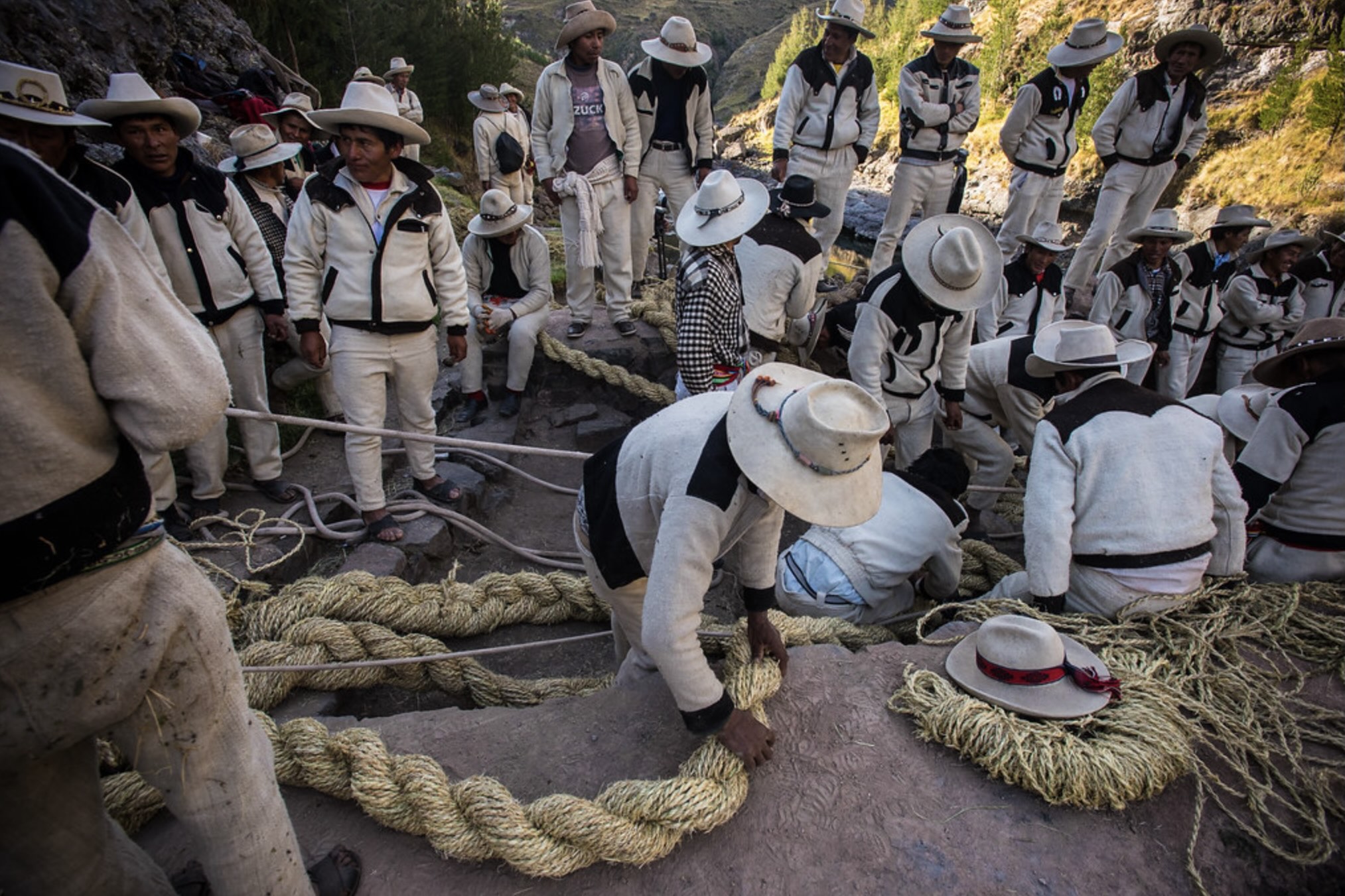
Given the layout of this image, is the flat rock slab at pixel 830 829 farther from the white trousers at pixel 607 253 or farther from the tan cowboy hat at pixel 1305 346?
the white trousers at pixel 607 253

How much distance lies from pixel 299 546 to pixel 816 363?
441 centimetres

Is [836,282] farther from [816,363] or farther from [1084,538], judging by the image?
[1084,538]

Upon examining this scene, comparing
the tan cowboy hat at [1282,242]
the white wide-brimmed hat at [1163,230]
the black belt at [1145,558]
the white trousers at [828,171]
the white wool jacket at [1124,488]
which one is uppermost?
the white trousers at [828,171]

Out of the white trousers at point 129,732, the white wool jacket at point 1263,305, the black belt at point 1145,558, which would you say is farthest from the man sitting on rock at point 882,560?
the white wool jacket at point 1263,305

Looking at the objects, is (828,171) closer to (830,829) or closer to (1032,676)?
(1032,676)

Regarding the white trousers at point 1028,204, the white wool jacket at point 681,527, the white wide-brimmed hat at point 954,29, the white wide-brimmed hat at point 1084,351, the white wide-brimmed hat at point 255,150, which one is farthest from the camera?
the white trousers at point 1028,204

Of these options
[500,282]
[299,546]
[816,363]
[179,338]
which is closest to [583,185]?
[500,282]

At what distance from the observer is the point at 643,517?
85.9 inches

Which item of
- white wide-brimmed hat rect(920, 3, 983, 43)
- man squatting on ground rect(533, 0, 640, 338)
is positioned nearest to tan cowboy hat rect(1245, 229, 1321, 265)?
white wide-brimmed hat rect(920, 3, 983, 43)

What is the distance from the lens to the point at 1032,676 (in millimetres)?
2260

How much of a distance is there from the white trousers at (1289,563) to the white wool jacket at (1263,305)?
13.1 ft

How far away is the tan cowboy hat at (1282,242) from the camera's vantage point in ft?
18.6

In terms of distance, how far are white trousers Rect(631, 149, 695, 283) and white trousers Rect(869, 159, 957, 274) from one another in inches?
76.2

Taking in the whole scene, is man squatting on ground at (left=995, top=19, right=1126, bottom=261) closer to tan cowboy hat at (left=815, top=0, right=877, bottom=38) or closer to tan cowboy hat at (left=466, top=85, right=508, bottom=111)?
tan cowboy hat at (left=815, top=0, right=877, bottom=38)
